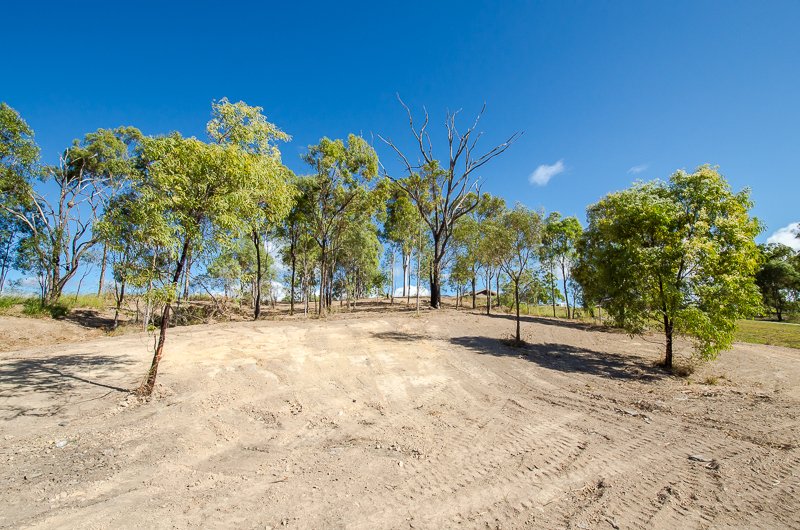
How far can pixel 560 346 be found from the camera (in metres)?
16.4

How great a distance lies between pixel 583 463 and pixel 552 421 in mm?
2067

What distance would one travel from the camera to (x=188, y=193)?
8.33 meters

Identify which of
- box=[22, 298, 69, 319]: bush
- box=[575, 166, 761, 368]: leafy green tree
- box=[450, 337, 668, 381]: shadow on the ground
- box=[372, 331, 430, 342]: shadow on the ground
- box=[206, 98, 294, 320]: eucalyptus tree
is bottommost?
box=[450, 337, 668, 381]: shadow on the ground

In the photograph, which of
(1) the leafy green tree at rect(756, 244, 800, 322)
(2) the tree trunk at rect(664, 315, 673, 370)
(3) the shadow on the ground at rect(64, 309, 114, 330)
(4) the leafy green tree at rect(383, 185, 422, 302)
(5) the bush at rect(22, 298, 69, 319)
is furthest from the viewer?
(1) the leafy green tree at rect(756, 244, 800, 322)

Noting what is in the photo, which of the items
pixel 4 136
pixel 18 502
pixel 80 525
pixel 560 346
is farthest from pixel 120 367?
pixel 4 136

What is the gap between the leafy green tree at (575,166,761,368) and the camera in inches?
453

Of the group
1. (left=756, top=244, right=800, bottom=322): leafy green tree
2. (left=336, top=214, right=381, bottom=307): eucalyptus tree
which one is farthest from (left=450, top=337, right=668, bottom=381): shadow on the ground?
(left=756, top=244, right=800, bottom=322): leafy green tree

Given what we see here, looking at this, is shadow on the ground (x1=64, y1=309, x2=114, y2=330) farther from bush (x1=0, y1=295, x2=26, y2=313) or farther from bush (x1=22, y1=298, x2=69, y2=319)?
bush (x1=0, y1=295, x2=26, y2=313)

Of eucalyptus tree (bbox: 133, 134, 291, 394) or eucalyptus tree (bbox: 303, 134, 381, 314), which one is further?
eucalyptus tree (bbox: 303, 134, 381, 314)

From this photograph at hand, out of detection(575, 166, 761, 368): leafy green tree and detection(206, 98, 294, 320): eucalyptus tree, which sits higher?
detection(206, 98, 294, 320): eucalyptus tree

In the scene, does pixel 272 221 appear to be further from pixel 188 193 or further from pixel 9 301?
pixel 9 301

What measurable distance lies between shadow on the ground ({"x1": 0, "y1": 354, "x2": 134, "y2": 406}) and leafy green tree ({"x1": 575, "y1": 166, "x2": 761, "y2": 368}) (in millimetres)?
17212

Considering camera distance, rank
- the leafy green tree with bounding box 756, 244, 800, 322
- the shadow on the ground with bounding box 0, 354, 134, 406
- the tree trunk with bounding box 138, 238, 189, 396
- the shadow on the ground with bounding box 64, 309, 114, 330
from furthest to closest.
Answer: the leafy green tree with bounding box 756, 244, 800, 322
the shadow on the ground with bounding box 64, 309, 114, 330
the shadow on the ground with bounding box 0, 354, 134, 406
the tree trunk with bounding box 138, 238, 189, 396

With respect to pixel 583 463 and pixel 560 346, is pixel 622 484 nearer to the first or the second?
pixel 583 463
